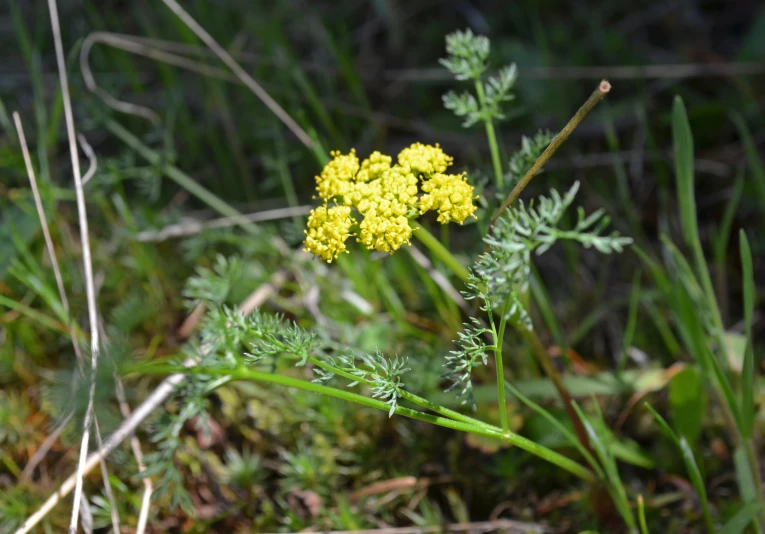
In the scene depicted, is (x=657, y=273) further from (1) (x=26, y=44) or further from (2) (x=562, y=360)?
(1) (x=26, y=44)

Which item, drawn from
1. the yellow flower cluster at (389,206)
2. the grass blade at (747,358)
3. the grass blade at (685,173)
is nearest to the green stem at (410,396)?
the yellow flower cluster at (389,206)

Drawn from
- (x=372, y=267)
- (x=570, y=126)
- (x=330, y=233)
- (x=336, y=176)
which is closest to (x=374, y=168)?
(x=336, y=176)

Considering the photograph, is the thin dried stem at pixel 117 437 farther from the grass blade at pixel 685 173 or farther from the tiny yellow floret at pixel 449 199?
the grass blade at pixel 685 173

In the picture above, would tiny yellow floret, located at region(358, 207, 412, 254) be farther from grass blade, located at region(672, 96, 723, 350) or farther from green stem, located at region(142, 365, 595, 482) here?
grass blade, located at region(672, 96, 723, 350)

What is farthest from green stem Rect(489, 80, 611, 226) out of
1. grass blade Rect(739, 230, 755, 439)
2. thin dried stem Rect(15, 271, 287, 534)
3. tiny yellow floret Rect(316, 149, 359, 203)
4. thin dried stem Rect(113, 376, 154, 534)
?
thin dried stem Rect(113, 376, 154, 534)

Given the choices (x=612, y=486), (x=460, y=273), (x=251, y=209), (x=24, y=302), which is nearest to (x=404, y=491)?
(x=612, y=486)

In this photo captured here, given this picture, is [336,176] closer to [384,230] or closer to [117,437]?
[384,230]
